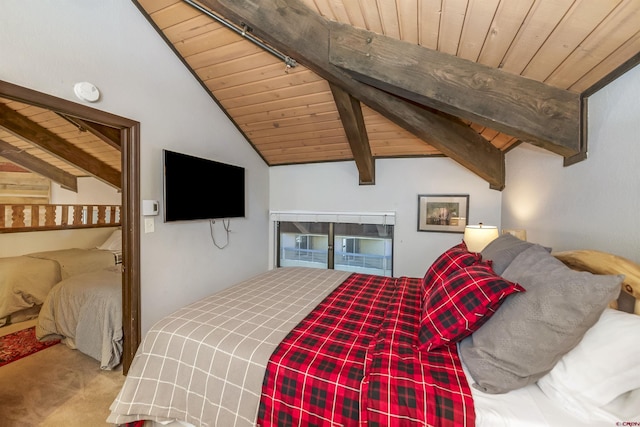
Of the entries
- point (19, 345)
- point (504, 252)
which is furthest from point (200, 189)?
point (504, 252)

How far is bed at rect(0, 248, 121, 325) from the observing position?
2652 millimetres

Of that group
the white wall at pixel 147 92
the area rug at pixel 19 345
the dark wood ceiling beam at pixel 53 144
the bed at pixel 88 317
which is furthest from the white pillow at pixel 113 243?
the white wall at pixel 147 92

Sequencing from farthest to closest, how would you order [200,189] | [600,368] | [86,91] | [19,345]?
[200,189] < [19,345] < [86,91] < [600,368]

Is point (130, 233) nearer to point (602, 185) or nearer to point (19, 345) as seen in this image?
point (19, 345)

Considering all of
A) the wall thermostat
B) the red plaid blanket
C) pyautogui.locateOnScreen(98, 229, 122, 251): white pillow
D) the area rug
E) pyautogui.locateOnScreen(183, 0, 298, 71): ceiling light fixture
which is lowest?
the area rug

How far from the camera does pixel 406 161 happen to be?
3361 mm

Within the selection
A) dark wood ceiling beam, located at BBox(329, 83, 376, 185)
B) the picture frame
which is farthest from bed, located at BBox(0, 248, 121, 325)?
the picture frame

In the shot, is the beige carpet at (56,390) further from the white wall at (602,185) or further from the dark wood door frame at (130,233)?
the white wall at (602,185)

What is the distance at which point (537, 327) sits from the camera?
0.93m

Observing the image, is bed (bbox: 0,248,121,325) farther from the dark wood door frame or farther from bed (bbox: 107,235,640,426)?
bed (bbox: 107,235,640,426)

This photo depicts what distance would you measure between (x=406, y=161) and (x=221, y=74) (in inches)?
92.2

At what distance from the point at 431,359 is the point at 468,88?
59.7 inches

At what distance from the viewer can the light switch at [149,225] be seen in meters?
2.14

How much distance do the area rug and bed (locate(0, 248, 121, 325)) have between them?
12.7 inches
